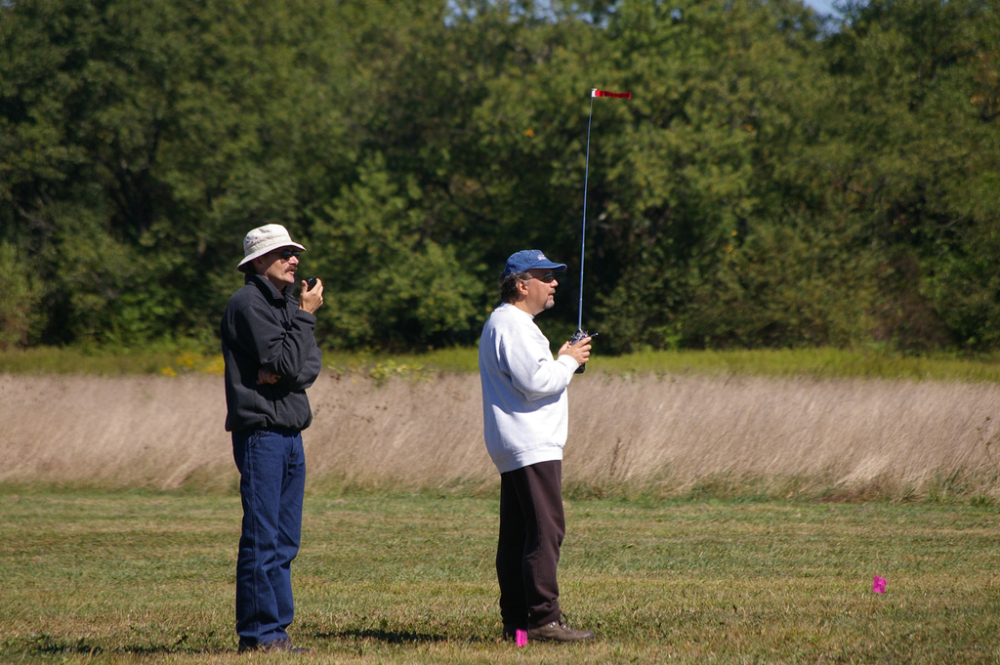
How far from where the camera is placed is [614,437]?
11.3 m

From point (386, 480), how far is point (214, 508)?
1.94 meters

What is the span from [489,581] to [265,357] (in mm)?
2918

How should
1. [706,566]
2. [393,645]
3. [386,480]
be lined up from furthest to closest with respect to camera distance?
[386,480], [706,566], [393,645]

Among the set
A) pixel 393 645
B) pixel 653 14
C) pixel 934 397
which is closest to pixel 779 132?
pixel 653 14

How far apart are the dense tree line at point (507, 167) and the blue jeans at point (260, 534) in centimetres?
2390

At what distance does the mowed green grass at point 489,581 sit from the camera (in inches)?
182

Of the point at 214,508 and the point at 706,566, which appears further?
the point at 214,508

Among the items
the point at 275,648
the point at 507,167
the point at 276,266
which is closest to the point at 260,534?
the point at 275,648

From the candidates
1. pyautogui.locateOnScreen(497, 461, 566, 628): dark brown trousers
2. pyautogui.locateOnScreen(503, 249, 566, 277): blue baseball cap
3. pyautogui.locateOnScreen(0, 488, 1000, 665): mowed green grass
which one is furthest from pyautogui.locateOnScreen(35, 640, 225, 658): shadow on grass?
pyautogui.locateOnScreen(503, 249, 566, 277): blue baseball cap

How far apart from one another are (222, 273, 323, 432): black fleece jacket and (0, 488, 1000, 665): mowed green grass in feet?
3.34

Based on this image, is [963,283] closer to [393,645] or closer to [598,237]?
[598,237]

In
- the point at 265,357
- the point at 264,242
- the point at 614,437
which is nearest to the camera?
the point at 265,357

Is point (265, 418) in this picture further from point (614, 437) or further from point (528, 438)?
point (614, 437)

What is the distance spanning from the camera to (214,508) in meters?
10.3
